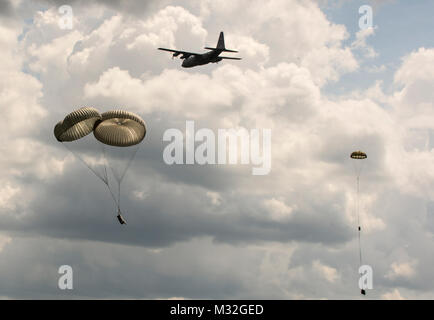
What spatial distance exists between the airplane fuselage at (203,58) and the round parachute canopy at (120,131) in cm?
5172

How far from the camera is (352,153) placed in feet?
268

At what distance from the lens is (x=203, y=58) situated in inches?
4774

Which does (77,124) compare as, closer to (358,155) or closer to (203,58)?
(358,155)

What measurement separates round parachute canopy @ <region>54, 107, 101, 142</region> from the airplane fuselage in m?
54.1

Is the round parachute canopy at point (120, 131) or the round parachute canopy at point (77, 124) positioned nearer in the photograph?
the round parachute canopy at point (77, 124)

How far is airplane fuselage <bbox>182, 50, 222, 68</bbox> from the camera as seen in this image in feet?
395

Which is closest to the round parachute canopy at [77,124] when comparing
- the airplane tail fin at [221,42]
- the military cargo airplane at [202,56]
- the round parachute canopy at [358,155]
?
the round parachute canopy at [358,155]

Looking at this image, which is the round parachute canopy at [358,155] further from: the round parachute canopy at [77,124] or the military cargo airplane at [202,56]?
the military cargo airplane at [202,56]

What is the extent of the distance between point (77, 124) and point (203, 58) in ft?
182

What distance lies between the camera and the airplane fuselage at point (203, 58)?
120 m

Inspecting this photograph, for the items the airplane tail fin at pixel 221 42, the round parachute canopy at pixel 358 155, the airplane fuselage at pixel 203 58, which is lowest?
the round parachute canopy at pixel 358 155
